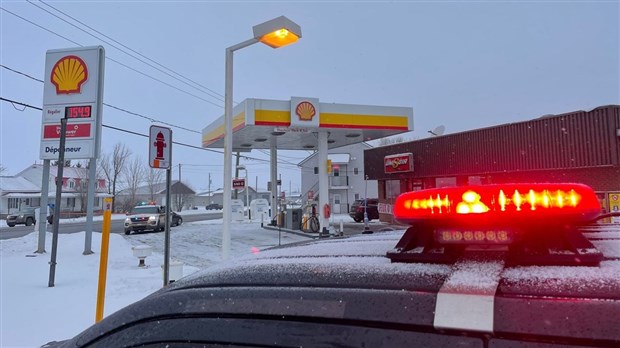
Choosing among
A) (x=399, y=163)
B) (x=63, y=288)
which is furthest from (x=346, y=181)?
(x=63, y=288)

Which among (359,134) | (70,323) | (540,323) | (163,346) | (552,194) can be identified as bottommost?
(70,323)

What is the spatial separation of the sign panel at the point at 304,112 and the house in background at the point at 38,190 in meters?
45.6

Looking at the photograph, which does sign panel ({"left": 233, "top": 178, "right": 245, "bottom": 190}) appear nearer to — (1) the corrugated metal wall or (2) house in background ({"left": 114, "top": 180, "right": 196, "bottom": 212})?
(1) the corrugated metal wall

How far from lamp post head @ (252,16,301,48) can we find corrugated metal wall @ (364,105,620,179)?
14.3m

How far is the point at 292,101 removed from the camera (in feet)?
54.7

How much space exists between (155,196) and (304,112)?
6584cm

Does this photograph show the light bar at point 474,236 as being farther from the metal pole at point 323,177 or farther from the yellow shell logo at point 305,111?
the metal pole at point 323,177

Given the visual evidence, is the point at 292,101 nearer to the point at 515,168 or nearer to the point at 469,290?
the point at 515,168

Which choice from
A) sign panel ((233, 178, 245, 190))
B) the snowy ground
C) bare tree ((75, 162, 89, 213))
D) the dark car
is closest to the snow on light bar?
the snowy ground

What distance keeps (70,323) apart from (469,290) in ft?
19.0

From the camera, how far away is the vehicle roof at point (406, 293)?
0.75 meters

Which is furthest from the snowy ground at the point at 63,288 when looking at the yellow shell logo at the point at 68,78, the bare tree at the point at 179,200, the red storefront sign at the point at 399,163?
the bare tree at the point at 179,200

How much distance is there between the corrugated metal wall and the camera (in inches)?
621

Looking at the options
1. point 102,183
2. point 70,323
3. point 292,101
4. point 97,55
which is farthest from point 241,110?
point 102,183
